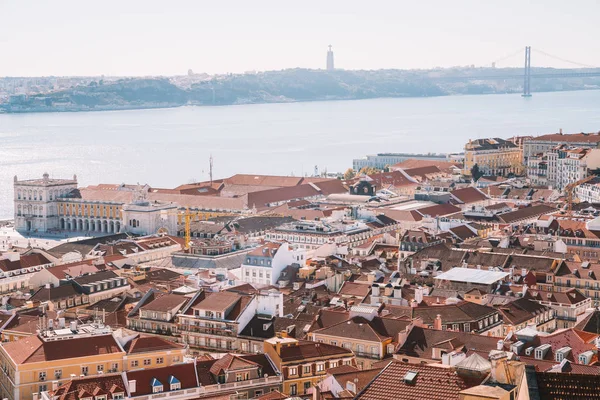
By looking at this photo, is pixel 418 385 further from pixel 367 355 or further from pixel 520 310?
pixel 520 310

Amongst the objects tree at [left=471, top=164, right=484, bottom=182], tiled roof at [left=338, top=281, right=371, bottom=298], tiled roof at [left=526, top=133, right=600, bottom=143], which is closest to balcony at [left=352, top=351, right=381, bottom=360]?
tiled roof at [left=338, top=281, right=371, bottom=298]

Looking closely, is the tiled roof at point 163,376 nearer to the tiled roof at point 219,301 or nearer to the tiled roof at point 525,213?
the tiled roof at point 219,301

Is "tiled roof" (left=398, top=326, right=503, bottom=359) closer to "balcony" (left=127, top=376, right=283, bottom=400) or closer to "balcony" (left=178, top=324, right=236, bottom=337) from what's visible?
"balcony" (left=127, top=376, right=283, bottom=400)

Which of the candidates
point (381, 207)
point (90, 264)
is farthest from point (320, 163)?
point (90, 264)

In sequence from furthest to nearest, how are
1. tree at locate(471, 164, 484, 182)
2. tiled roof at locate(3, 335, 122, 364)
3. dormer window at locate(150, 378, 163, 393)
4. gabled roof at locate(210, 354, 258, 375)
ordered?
tree at locate(471, 164, 484, 182) < tiled roof at locate(3, 335, 122, 364) < gabled roof at locate(210, 354, 258, 375) < dormer window at locate(150, 378, 163, 393)

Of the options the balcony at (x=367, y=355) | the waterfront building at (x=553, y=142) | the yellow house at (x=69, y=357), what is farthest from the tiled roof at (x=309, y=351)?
the waterfront building at (x=553, y=142)

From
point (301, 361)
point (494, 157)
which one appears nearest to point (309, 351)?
point (301, 361)
